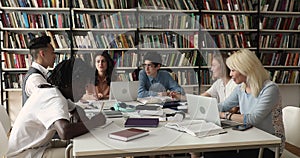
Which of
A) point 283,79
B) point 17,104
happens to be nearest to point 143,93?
point 17,104

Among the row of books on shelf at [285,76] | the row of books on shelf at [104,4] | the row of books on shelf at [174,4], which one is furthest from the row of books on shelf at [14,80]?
the row of books on shelf at [285,76]

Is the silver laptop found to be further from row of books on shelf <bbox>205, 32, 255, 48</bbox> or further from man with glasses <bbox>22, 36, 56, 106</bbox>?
row of books on shelf <bbox>205, 32, 255, 48</bbox>

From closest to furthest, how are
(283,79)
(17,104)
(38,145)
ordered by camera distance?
(38,145)
(17,104)
(283,79)

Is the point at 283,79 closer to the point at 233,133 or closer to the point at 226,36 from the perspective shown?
the point at 226,36

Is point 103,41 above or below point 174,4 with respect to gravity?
below

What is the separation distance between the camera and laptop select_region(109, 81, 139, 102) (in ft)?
9.35

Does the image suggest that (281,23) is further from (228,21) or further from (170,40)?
(170,40)

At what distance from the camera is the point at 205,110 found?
1.95 meters

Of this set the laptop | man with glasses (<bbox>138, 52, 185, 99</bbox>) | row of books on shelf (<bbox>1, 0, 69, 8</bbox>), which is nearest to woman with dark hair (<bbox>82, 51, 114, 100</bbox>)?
the laptop

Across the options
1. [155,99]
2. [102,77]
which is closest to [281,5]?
[155,99]

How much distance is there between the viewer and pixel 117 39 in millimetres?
4141

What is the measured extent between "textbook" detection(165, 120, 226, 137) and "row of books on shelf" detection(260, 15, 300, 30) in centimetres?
298

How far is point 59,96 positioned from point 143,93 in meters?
1.27

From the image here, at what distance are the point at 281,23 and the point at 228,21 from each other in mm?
786
